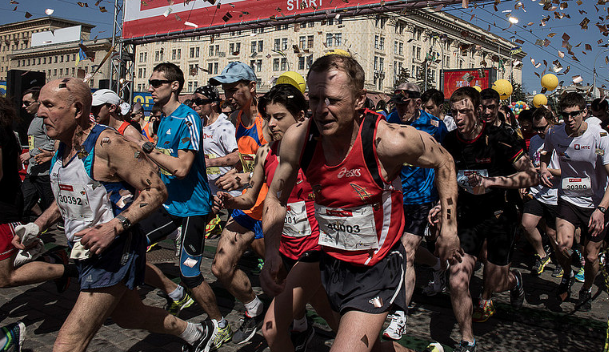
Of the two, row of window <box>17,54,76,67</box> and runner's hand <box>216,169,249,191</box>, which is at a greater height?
row of window <box>17,54,76,67</box>

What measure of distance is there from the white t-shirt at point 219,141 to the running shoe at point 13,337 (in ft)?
6.98

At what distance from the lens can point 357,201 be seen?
8.70 ft

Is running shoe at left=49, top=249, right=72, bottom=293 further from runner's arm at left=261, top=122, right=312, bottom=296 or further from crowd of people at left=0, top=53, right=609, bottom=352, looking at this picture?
runner's arm at left=261, top=122, right=312, bottom=296

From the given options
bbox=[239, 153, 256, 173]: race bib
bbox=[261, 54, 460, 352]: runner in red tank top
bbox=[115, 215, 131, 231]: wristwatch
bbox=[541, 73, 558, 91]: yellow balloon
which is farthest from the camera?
bbox=[541, 73, 558, 91]: yellow balloon

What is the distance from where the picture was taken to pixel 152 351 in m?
3.96

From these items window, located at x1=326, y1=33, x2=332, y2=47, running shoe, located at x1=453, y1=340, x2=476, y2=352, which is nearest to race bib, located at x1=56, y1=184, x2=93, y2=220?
running shoe, located at x1=453, y1=340, x2=476, y2=352

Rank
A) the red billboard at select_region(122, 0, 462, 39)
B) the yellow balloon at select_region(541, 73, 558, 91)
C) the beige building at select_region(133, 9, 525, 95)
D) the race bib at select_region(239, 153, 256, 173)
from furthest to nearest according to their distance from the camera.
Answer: the beige building at select_region(133, 9, 525, 95)
the red billboard at select_region(122, 0, 462, 39)
the yellow balloon at select_region(541, 73, 558, 91)
the race bib at select_region(239, 153, 256, 173)

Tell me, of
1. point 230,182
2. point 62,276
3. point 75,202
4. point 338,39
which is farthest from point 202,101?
point 338,39

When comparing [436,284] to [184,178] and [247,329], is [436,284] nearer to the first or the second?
[247,329]

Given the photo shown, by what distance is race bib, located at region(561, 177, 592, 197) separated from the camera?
543cm

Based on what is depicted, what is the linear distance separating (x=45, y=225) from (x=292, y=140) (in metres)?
2.05

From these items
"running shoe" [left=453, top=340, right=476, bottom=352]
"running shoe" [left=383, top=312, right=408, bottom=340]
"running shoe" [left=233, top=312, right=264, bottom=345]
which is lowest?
"running shoe" [left=233, top=312, right=264, bottom=345]

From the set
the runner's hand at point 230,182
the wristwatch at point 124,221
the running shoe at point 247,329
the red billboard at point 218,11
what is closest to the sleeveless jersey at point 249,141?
the runner's hand at point 230,182

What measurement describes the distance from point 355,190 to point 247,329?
2167 millimetres
